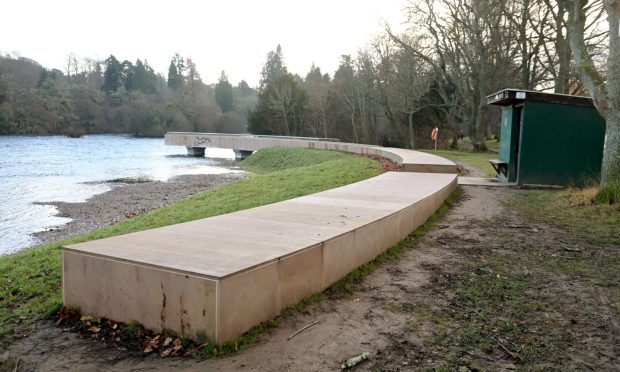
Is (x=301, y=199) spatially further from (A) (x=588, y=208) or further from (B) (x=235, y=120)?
(B) (x=235, y=120)

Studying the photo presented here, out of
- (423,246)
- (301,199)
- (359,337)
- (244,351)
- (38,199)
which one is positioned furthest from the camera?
(38,199)

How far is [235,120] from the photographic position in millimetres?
100438

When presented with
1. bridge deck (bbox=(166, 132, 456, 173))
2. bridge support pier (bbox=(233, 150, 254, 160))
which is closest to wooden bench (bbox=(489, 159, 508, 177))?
bridge deck (bbox=(166, 132, 456, 173))

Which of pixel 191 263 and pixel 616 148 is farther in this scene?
pixel 616 148

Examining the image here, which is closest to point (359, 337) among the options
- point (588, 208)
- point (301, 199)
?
point (301, 199)

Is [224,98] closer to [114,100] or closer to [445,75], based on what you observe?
[114,100]

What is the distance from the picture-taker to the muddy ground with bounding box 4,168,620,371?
10.7 feet

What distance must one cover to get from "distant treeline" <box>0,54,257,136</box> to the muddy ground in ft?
259

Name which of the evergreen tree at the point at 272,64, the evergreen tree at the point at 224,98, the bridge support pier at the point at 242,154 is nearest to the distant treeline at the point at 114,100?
the evergreen tree at the point at 224,98

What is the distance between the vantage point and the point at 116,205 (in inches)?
633

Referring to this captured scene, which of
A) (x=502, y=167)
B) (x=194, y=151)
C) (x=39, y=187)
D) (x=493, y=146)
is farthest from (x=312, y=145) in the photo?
(x=502, y=167)

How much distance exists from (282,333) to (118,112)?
10220 centimetres

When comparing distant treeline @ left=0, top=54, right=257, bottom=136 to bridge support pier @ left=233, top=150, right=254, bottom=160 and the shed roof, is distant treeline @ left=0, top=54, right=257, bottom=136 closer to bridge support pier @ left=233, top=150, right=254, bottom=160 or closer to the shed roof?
bridge support pier @ left=233, top=150, right=254, bottom=160

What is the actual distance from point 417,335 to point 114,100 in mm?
106163
